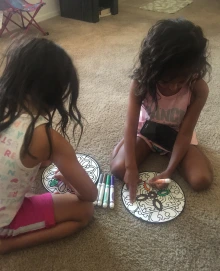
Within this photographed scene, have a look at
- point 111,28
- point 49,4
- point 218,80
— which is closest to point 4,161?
point 218,80

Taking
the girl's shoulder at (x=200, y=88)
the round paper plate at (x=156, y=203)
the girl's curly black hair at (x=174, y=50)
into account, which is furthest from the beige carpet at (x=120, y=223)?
the girl's curly black hair at (x=174, y=50)

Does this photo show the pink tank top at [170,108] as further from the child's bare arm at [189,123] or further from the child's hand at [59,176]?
the child's hand at [59,176]

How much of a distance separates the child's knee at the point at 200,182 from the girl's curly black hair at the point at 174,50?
38cm

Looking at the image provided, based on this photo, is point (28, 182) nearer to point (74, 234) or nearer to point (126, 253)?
point (74, 234)

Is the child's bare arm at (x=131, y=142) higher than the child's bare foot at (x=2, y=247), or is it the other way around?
the child's bare arm at (x=131, y=142)

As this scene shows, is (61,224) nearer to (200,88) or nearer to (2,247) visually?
(2,247)

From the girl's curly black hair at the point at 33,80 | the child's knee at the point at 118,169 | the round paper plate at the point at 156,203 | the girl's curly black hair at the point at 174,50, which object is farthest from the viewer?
the child's knee at the point at 118,169

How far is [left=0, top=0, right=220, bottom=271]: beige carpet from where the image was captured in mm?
874

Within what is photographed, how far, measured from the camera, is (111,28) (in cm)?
246

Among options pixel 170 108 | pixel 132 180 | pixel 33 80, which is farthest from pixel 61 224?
pixel 170 108

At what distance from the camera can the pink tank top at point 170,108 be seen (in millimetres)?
1048

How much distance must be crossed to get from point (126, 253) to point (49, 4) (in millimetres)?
2343

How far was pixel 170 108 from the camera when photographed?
3.56 ft

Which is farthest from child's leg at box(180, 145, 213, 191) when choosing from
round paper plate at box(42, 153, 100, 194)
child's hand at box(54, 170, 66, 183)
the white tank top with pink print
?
the white tank top with pink print
